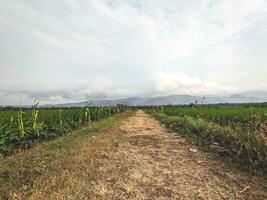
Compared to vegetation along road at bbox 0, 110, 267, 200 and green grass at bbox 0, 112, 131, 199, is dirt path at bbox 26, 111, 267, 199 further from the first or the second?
green grass at bbox 0, 112, 131, 199

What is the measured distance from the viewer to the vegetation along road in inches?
189

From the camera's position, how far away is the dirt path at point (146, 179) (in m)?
4.80

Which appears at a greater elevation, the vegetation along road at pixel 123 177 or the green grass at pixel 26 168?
the green grass at pixel 26 168

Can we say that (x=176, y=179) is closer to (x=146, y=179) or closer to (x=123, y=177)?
(x=146, y=179)

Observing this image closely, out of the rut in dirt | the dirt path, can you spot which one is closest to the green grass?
the dirt path

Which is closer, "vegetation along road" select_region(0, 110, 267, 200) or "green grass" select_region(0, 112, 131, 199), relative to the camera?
"vegetation along road" select_region(0, 110, 267, 200)

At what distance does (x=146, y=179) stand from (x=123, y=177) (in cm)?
45

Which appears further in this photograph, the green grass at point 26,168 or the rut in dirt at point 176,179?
the green grass at point 26,168

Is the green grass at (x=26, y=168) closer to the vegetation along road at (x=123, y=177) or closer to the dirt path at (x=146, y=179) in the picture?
the vegetation along road at (x=123, y=177)

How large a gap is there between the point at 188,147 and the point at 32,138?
5.41 meters

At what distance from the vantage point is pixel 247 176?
5902mm

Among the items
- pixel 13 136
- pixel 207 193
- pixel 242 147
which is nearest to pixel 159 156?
pixel 242 147

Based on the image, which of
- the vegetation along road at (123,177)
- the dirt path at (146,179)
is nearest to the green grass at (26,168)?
the vegetation along road at (123,177)

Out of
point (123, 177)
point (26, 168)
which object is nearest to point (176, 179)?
point (123, 177)
